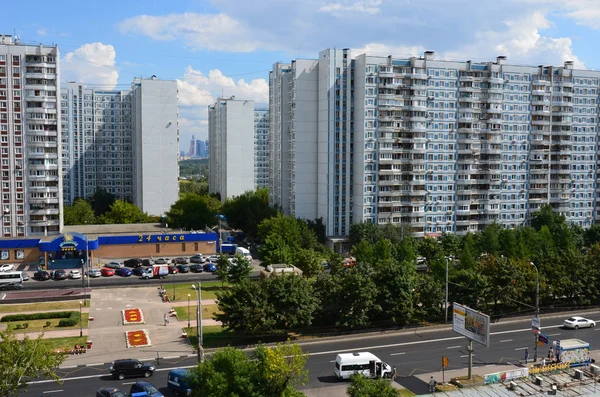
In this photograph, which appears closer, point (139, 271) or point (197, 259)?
point (139, 271)

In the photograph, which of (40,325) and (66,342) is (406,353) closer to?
(66,342)

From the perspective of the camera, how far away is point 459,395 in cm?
3322

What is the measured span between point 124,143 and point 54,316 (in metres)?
90.6

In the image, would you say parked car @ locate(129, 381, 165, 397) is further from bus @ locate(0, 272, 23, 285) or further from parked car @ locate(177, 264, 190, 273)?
parked car @ locate(177, 264, 190, 273)

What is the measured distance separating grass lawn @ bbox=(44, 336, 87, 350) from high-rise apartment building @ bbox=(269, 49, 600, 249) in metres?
47.5

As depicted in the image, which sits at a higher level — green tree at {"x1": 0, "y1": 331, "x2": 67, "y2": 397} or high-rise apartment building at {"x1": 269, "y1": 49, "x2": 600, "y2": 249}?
high-rise apartment building at {"x1": 269, "y1": 49, "x2": 600, "y2": 249}

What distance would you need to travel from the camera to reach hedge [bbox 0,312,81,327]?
49.4 meters

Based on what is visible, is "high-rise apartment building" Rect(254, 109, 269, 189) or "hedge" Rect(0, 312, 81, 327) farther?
"high-rise apartment building" Rect(254, 109, 269, 189)

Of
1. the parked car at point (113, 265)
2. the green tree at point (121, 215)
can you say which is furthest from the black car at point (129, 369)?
the green tree at point (121, 215)

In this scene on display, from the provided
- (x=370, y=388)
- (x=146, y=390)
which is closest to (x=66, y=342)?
(x=146, y=390)

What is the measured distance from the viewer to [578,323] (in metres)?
48.4

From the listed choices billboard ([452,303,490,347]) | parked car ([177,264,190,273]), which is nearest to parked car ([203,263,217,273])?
parked car ([177,264,190,273])

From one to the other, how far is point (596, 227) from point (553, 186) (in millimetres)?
10914

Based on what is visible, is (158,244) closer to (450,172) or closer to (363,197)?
(363,197)
